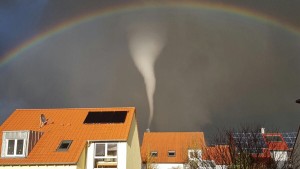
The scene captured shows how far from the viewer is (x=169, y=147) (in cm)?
6931

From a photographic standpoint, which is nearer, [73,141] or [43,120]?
[73,141]

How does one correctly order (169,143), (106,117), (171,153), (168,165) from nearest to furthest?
(106,117), (168,165), (171,153), (169,143)

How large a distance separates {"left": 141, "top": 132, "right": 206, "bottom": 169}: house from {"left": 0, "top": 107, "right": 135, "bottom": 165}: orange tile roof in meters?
24.4

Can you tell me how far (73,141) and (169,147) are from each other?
3646cm

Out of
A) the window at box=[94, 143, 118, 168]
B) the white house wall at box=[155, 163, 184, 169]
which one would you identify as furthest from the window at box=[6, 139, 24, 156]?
the white house wall at box=[155, 163, 184, 169]

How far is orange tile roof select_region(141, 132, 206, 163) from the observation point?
219 feet

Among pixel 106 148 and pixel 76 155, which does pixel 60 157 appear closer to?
pixel 76 155

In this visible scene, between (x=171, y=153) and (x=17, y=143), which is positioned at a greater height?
(x=171, y=153)

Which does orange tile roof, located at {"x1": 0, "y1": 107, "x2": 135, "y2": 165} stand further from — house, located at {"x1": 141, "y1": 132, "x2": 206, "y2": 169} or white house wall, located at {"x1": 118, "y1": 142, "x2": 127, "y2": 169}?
house, located at {"x1": 141, "y1": 132, "x2": 206, "y2": 169}

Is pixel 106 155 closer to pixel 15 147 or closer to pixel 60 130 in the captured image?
pixel 60 130

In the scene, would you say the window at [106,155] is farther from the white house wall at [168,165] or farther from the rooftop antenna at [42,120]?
the white house wall at [168,165]

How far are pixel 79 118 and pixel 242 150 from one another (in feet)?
56.6

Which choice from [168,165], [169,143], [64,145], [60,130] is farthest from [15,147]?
[169,143]

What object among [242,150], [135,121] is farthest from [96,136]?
[242,150]
